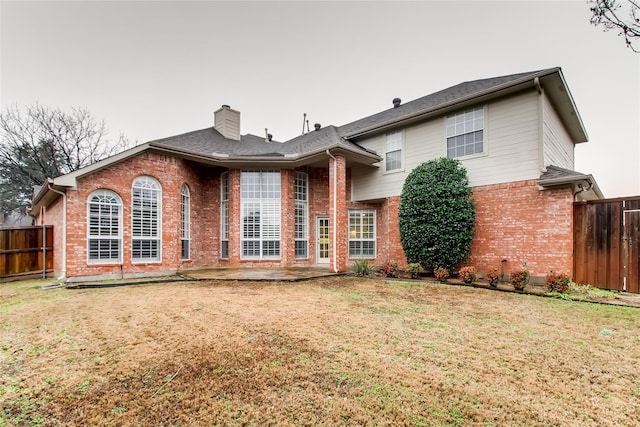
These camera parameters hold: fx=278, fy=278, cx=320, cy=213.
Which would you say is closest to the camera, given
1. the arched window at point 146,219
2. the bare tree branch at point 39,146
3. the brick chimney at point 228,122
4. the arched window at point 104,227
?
the arched window at point 104,227

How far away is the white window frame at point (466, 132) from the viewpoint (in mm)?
8727

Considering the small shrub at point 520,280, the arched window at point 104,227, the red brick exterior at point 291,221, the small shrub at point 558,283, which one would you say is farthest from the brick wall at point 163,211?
the small shrub at point 558,283

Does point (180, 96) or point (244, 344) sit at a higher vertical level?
point (180, 96)

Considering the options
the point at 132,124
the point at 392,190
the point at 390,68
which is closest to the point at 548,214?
the point at 392,190

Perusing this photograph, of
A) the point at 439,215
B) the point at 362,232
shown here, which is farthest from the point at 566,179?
the point at 362,232

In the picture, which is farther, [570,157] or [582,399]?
[570,157]

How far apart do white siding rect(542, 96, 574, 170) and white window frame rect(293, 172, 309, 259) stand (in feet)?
27.0

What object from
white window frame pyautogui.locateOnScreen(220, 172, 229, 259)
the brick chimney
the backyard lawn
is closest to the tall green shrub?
the backyard lawn

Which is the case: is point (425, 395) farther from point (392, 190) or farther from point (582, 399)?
point (392, 190)

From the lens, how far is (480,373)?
2742 millimetres

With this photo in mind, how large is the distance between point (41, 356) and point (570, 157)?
16137 mm

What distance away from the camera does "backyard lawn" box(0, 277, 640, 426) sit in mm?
2139

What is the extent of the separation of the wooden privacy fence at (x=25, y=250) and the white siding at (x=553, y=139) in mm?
16185

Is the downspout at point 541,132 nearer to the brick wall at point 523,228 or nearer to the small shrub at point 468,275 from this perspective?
the brick wall at point 523,228
